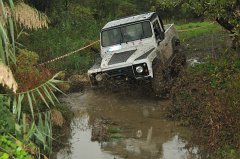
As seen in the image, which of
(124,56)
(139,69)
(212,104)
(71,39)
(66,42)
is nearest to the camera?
(212,104)

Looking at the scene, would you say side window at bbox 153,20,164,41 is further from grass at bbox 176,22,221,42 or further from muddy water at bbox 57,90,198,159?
grass at bbox 176,22,221,42

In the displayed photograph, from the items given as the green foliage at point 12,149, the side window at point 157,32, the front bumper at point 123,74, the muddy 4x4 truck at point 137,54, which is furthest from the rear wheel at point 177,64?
the green foliage at point 12,149

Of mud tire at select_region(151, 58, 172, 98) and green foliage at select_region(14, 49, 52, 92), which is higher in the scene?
green foliage at select_region(14, 49, 52, 92)

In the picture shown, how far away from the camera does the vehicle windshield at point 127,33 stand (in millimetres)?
11516

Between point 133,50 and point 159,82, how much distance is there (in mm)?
1209

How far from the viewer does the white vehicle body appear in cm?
1051

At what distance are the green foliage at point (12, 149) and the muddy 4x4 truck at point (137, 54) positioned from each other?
481 centimetres

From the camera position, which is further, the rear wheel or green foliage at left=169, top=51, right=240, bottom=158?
the rear wheel

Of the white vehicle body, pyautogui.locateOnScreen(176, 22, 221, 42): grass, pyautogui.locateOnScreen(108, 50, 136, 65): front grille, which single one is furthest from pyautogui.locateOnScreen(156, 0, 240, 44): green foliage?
pyautogui.locateOnScreen(176, 22, 221, 42): grass

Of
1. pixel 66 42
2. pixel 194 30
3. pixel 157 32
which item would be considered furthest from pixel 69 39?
pixel 194 30

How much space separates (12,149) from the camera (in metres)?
6.01

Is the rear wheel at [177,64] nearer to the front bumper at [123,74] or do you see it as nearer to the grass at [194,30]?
the front bumper at [123,74]

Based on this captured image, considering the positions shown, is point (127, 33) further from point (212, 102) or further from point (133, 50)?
point (212, 102)

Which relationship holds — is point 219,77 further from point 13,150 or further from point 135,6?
point 135,6
